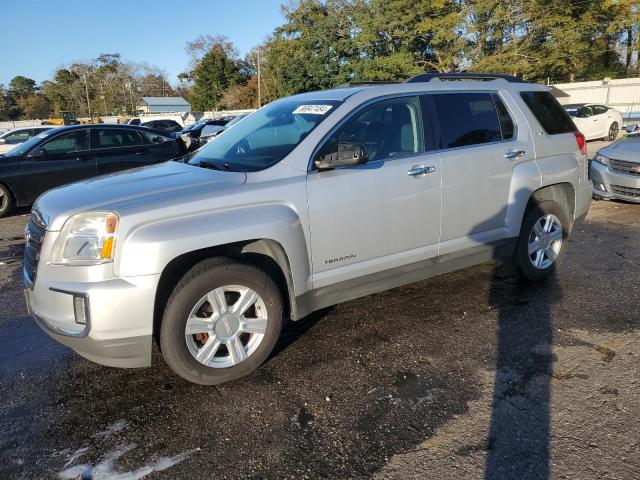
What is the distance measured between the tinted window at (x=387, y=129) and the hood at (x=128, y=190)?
95cm

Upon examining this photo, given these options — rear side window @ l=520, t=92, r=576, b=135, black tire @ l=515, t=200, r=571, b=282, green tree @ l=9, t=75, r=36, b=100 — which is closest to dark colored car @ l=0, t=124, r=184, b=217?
rear side window @ l=520, t=92, r=576, b=135

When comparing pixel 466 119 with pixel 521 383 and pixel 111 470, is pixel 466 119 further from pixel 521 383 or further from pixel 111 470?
pixel 111 470

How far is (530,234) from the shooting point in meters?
4.59

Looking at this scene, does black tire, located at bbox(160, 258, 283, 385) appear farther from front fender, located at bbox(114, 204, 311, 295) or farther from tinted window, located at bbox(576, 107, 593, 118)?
tinted window, located at bbox(576, 107, 593, 118)

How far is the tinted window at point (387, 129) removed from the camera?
359 centimetres

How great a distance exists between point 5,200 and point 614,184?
35.0 feet

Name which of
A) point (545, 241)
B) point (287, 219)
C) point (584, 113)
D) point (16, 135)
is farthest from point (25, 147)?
point (584, 113)

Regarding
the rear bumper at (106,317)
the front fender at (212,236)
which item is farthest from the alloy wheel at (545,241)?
the rear bumper at (106,317)

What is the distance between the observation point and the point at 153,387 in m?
3.17

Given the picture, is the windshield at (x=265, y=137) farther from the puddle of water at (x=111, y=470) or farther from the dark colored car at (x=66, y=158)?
the dark colored car at (x=66, y=158)

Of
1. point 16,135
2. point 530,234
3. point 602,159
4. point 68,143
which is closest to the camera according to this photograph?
point 530,234

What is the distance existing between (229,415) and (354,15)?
4657cm

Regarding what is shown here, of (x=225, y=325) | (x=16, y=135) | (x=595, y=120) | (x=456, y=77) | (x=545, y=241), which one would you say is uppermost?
(x=16, y=135)

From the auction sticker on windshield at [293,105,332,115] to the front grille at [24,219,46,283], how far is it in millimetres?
1969
